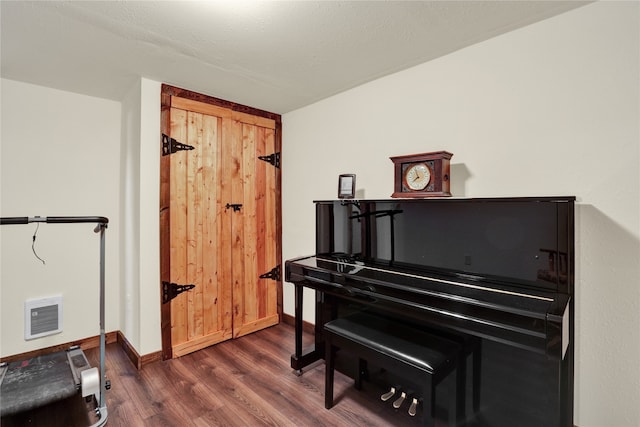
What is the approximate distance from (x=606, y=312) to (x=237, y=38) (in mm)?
2554

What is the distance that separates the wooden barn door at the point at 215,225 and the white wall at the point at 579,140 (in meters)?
1.68

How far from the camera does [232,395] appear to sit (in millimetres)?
2139

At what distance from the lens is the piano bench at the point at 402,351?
5.07 feet

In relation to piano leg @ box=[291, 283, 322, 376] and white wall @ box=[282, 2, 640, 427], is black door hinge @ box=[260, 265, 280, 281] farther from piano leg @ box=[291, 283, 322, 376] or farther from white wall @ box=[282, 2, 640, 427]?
white wall @ box=[282, 2, 640, 427]

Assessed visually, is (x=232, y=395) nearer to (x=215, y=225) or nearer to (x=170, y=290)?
(x=170, y=290)

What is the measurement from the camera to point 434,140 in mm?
2211

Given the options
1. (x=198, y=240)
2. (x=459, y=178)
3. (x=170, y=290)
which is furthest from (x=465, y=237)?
(x=170, y=290)

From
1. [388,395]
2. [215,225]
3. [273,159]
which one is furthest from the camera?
[273,159]

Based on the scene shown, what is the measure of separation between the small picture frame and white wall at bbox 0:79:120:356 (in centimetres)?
220

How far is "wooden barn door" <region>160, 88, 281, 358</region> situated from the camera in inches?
105

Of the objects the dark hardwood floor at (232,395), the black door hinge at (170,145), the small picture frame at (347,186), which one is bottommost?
the dark hardwood floor at (232,395)

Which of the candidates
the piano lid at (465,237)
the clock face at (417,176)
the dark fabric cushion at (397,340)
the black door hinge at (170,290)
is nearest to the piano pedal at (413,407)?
the dark fabric cushion at (397,340)

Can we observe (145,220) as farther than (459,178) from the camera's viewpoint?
Yes

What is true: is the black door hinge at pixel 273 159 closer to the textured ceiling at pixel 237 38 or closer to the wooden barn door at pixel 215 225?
the wooden barn door at pixel 215 225
